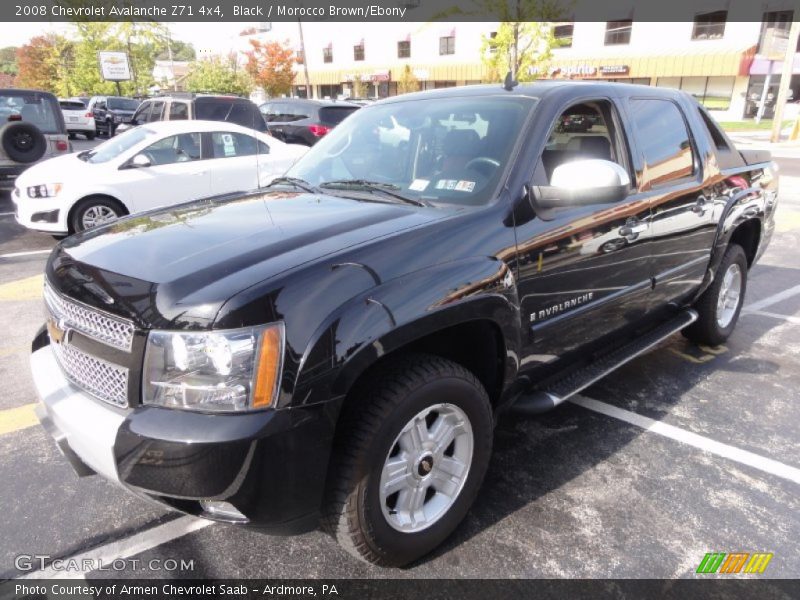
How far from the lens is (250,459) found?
1.81 m

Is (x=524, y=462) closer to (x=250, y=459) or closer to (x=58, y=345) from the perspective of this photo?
(x=250, y=459)

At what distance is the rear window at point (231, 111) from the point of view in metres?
11.2

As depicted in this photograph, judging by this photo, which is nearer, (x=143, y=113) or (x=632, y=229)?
(x=632, y=229)

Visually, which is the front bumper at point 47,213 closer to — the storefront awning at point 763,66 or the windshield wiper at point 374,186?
the windshield wiper at point 374,186

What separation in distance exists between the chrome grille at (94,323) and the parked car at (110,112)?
29.1 meters

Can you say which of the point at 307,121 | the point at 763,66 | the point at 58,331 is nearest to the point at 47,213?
the point at 58,331

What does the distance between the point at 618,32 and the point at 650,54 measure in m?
2.59

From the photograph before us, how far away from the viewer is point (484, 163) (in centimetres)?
277

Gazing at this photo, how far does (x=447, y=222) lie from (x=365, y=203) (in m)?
0.49

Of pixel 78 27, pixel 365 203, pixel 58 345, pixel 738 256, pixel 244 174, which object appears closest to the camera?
pixel 58 345

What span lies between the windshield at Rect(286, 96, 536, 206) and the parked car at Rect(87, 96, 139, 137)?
92.5ft

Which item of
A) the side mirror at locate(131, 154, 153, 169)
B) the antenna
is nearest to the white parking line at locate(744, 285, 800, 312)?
the antenna

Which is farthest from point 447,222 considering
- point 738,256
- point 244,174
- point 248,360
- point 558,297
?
point 244,174

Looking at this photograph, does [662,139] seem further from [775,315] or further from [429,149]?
[775,315]
